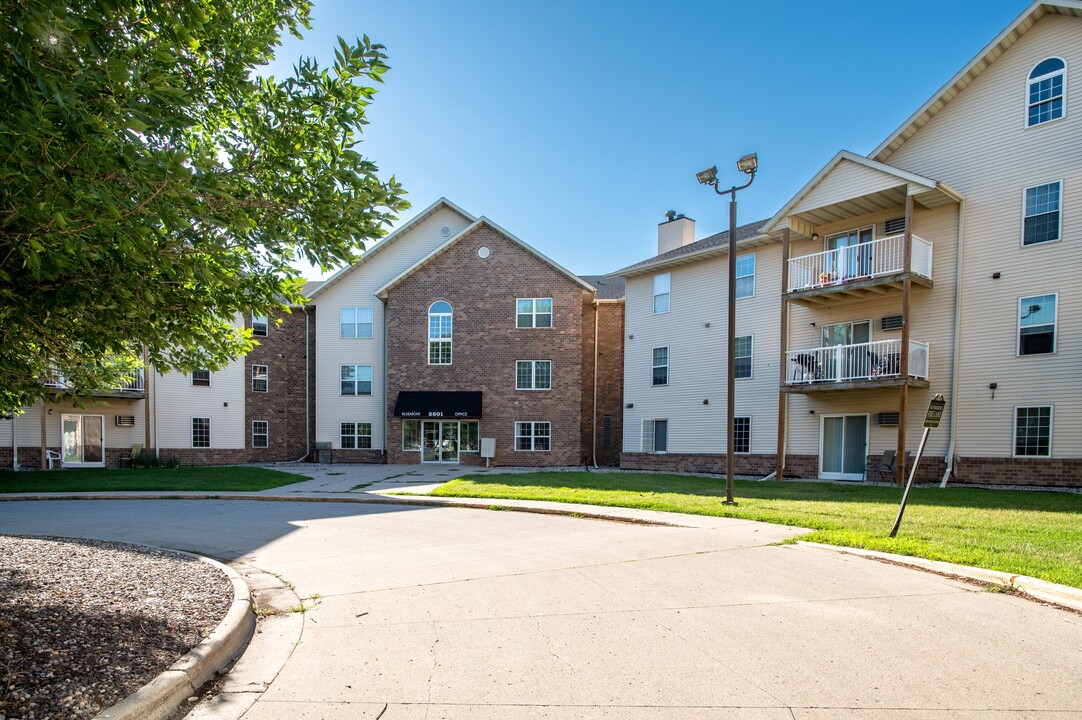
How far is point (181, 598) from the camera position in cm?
614

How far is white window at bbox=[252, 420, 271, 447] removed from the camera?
30.7m

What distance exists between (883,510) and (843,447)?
30.8 ft

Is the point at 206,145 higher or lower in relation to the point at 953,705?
higher

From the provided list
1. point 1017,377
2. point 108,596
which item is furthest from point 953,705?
point 1017,377

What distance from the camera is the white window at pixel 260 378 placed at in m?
30.7

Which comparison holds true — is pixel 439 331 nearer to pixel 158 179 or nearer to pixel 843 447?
pixel 843 447

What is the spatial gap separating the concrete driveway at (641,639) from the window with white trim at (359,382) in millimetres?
21858

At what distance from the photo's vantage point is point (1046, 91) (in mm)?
17469

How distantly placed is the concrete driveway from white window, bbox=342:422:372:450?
21618mm

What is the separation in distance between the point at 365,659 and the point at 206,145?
533 centimetres

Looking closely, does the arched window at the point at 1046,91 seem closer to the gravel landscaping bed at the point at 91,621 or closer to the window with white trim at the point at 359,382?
the gravel landscaping bed at the point at 91,621

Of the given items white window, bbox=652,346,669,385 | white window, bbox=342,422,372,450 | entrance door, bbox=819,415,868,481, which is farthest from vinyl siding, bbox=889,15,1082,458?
white window, bbox=342,422,372,450

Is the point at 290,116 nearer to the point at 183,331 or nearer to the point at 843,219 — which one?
the point at 183,331

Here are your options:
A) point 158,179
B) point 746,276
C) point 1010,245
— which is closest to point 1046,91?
point 1010,245
